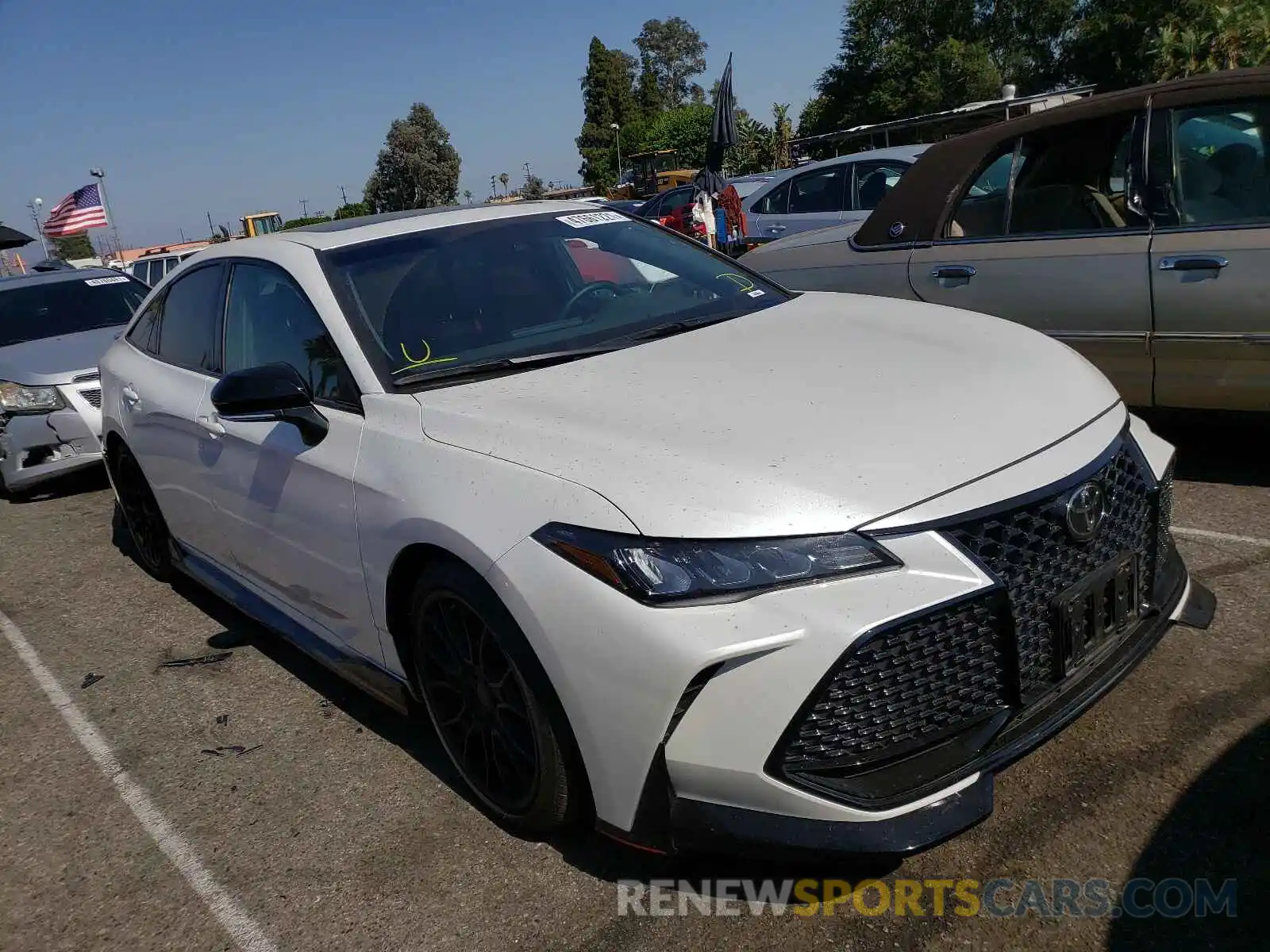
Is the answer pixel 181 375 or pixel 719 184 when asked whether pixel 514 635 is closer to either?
pixel 181 375

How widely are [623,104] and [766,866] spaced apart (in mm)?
83033

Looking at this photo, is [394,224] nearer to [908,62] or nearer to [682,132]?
[908,62]

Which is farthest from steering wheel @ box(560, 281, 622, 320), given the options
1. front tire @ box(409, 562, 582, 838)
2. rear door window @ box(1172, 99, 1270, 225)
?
rear door window @ box(1172, 99, 1270, 225)

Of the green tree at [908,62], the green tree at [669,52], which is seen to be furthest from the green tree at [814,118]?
the green tree at [669,52]

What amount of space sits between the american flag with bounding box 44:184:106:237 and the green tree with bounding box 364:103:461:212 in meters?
51.1

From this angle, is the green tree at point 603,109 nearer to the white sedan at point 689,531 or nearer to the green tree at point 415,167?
the green tree at point 415,167

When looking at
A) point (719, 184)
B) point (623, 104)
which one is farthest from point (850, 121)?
point (719, 184)

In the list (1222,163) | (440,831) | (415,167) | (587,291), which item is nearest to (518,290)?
(587,291)

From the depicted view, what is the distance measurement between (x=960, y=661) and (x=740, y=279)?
1.95 m

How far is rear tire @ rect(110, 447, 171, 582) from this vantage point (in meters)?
4.55

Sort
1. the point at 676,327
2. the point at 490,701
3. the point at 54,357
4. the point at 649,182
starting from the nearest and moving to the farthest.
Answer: the point at 490,701 → the point at 676,327 → the point at 54,357 → the point at 649,182

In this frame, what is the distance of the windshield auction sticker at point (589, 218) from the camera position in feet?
12.0

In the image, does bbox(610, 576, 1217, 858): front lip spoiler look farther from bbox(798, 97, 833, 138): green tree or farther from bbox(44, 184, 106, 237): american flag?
bbox(798, 97, 833, 138): green tree

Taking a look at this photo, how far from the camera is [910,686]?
196cm
